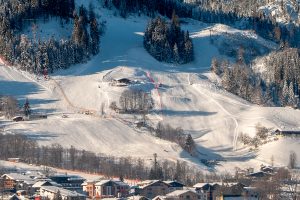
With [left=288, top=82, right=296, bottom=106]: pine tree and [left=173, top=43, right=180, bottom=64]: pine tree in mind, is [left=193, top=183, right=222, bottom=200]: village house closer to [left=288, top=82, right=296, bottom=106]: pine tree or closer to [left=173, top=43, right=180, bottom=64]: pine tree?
[left=288, top=82, right=296, bottom=106]: pine tree

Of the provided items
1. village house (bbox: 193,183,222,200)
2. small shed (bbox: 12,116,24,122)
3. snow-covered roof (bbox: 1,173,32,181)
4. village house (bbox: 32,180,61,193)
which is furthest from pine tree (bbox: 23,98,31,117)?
village house (bbox: 193,183,222,200)

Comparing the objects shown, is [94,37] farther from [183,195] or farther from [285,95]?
[183,195]

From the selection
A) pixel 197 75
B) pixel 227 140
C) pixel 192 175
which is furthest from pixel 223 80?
pixel 192 175

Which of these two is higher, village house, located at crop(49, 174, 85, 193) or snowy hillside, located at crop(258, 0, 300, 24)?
→ snowy hillside, located at crop(258, 0, 300, 24)

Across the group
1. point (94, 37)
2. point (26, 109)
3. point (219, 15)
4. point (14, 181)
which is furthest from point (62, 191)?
point (219, 15)

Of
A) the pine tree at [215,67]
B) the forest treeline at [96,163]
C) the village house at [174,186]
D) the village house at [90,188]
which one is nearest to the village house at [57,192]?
the village house at [90,188]

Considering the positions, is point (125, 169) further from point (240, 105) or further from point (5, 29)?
point (5, 29)

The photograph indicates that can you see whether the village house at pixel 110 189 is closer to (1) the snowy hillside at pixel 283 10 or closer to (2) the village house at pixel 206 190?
(2) the village house at pixel 206 190
